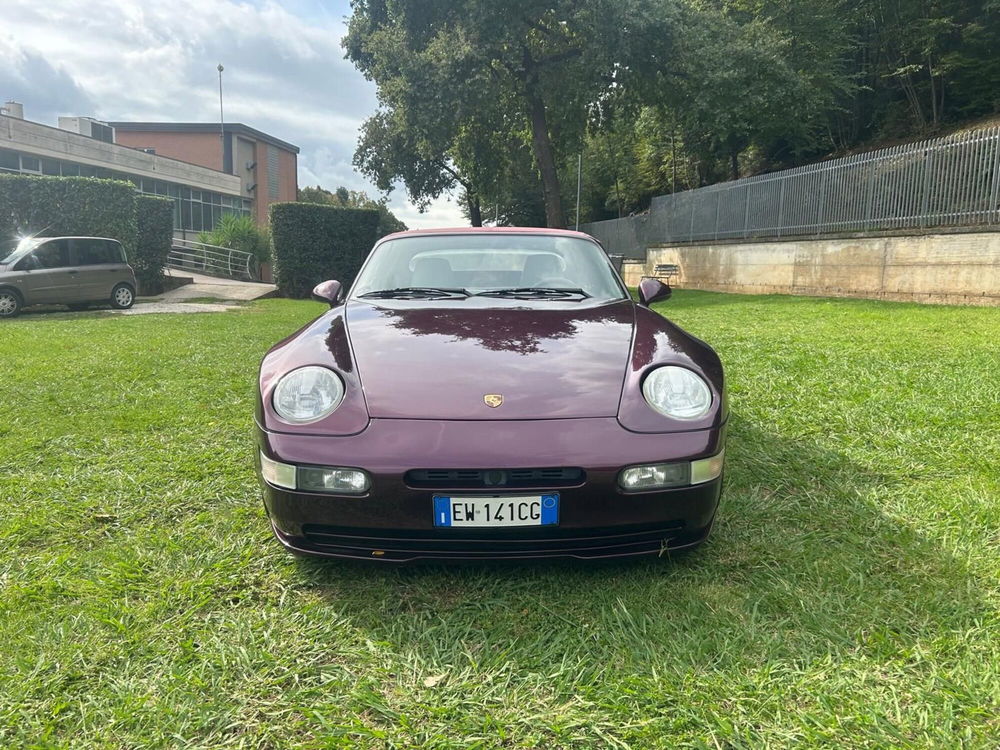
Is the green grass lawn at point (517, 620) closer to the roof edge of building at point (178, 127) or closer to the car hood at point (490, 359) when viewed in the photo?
the car hood at point (490, 359)

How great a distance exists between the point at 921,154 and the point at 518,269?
36.4 feet

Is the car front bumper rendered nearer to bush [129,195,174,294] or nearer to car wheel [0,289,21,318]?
car wheel [0,289,21,318]

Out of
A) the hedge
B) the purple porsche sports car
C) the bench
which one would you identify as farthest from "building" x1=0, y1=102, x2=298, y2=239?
the purple porsche sports car

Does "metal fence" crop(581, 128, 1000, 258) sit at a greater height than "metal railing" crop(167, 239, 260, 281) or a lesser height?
greater

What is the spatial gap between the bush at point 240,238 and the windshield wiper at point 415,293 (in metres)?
20.9

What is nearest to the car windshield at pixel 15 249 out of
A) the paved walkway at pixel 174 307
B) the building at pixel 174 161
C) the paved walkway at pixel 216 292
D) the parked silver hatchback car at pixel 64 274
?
the parked silver hatchback car at pixel 64 274

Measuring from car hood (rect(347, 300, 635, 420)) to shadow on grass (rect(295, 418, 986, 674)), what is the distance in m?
0.58

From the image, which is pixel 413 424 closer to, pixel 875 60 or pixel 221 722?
pixel 221 722

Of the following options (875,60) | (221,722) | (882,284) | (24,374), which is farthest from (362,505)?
(875,60)

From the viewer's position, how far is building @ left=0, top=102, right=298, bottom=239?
80.1 ft

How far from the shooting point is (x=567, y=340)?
2.39 metres

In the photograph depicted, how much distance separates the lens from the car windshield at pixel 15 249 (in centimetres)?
1138

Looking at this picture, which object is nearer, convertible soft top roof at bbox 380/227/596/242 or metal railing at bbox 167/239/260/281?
convertible soft top roof at bbox 380/227/596/242

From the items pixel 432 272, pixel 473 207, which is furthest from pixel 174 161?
pixel 432 272
